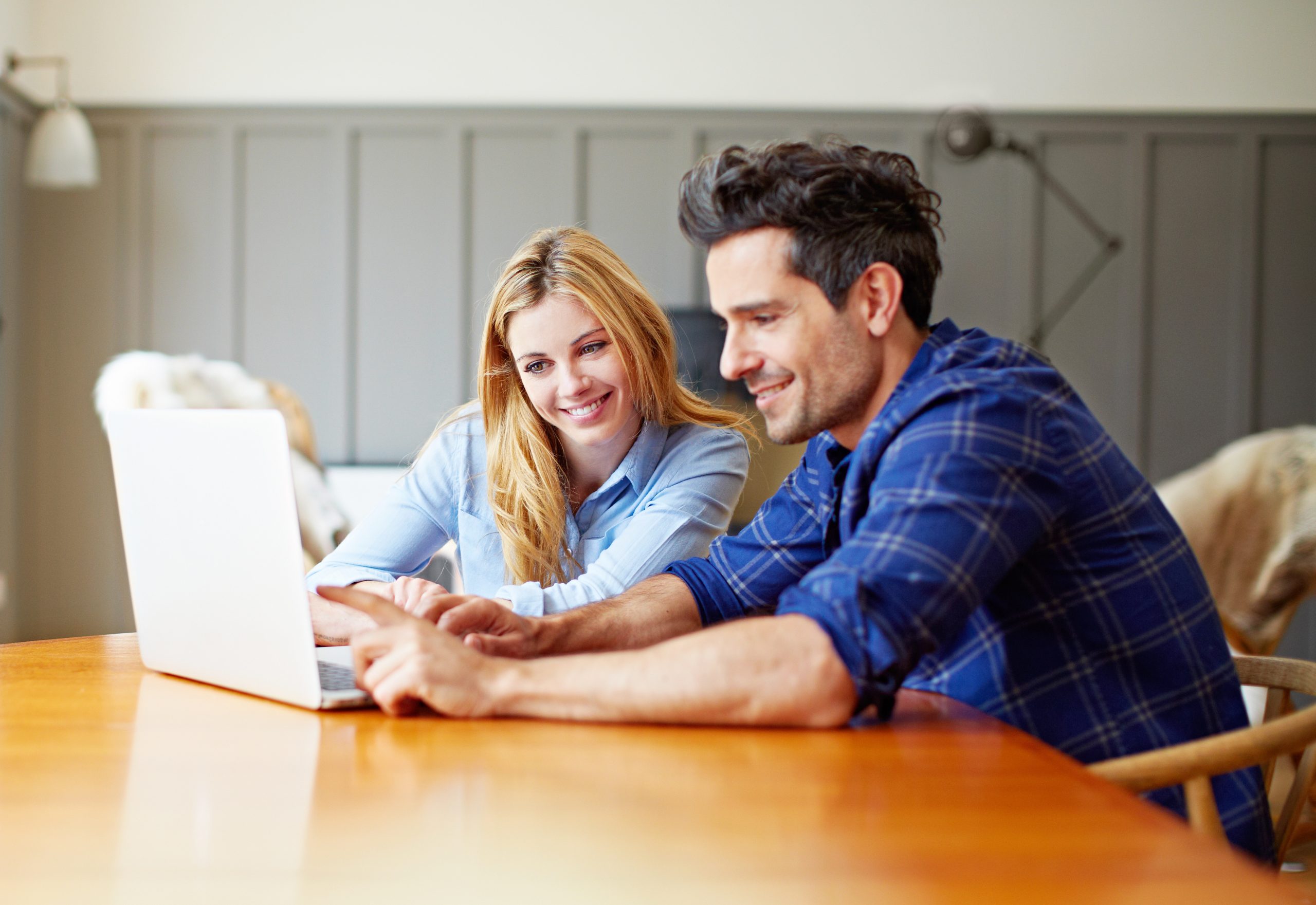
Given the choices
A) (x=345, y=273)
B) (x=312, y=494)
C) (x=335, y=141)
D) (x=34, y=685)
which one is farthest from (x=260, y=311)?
(x=34, y=685)

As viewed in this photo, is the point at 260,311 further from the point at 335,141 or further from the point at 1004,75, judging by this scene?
the point at 1004,75

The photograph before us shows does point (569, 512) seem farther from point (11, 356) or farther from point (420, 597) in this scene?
point (11, 356)

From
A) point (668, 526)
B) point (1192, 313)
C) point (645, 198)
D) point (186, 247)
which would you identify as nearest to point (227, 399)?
point (186, 247)

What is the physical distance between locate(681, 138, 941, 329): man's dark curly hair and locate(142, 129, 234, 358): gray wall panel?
415 cm

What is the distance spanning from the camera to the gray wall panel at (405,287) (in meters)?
4.88

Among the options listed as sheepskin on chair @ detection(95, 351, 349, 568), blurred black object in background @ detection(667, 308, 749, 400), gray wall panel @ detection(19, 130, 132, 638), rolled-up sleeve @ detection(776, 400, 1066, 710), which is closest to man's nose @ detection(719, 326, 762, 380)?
rolled-up sleeve @ detection(776, 400, 1066, 710)

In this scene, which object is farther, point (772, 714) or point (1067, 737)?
point (1067, 737)

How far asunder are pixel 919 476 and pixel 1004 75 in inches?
177

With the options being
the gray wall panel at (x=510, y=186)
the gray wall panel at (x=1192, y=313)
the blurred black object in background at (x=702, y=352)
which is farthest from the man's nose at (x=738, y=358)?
the gray wall panel at (x=1192, y=313)

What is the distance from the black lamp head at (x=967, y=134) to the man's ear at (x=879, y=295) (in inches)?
132

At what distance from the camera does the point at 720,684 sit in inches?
36.9

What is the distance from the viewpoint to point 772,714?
0.94m

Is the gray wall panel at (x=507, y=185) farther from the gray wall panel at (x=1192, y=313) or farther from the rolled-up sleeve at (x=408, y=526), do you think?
the rolled-up sleeve at (x=408, y=526)

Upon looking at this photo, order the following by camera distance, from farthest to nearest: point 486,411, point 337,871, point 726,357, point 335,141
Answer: point 335,141, point 486,411, point 726,357, point 337,871
